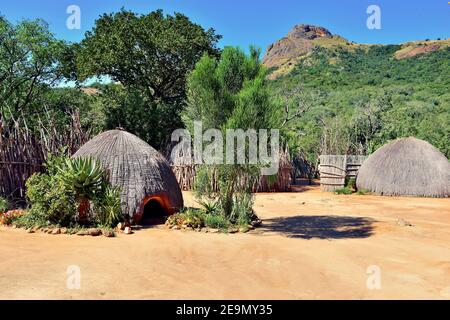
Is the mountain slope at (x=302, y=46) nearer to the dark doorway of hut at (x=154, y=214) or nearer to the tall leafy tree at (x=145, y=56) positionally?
the tall leafy tree at (x=145, y=56)

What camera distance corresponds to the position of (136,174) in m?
9.30

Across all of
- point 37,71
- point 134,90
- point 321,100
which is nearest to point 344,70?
point 321,100

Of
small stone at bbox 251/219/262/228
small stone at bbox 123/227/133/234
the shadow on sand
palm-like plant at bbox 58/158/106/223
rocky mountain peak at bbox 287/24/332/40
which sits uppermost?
rocky mountain peak at bbox 287/24/332/40

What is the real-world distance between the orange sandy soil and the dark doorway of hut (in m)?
0.94

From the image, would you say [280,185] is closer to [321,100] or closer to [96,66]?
[96,66]

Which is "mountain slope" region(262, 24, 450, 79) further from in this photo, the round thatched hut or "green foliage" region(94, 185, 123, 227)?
"green foliage" region(94, 185, 123, 227)

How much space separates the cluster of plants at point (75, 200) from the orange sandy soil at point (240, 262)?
1.96 feet

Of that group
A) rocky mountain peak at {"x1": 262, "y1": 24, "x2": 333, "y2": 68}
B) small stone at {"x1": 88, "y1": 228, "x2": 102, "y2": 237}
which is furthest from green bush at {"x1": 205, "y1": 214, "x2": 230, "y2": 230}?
rocky mountain peak at {"x1": 262, "y1": 24, "x2": 333, "y2": 68}

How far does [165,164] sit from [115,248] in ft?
11.7

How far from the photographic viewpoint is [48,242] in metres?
7.41

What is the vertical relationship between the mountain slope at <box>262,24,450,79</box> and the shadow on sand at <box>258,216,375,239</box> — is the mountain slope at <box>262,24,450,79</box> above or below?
above

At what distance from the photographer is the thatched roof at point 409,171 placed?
16594 mm

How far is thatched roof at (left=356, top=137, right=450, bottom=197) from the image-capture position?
16.6 meters

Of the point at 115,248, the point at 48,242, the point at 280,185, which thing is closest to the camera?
the point at 115,248
